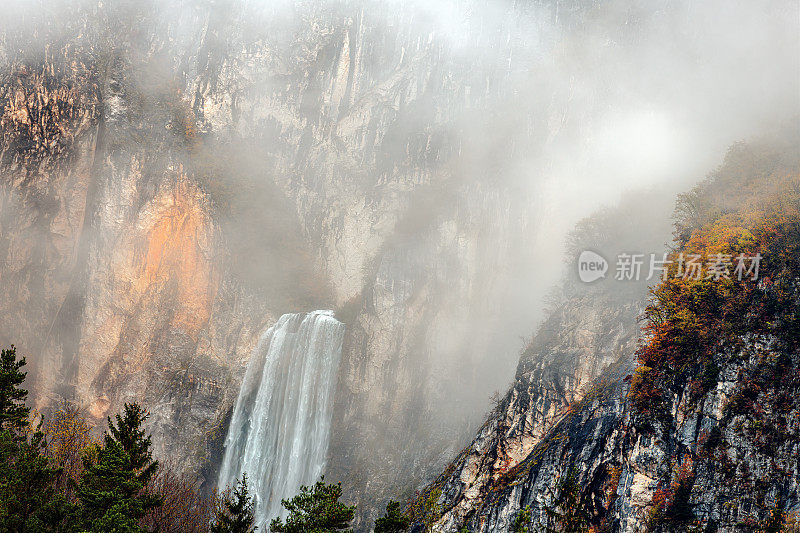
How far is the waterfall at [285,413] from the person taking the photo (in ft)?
119

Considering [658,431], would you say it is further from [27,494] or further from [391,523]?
[27,494]

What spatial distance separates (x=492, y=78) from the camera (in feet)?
145

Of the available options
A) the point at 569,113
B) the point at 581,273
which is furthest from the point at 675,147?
the point at 581,273

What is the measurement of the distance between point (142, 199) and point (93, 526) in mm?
32982

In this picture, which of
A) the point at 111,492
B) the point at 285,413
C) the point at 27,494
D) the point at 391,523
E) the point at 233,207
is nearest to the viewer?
the point at 391,523

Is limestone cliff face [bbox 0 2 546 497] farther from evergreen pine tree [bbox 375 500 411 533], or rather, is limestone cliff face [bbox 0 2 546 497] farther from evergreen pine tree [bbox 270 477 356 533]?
evergreen pine tree [bbox 270 477 356 533]

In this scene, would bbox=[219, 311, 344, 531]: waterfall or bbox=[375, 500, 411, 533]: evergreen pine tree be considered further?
bbox=[219, 311, 344, 531]: waterfall

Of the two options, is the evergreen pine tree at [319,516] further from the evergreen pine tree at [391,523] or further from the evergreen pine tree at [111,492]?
the evergreen pine tree at [111,492]

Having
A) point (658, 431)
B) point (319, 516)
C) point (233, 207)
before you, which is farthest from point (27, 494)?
point (233, 207)

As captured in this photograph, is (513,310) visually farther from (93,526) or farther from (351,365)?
(93,526)

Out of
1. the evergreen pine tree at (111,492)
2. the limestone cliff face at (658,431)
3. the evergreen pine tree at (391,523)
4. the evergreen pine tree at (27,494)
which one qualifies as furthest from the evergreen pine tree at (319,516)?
the evergreen pine tree at (27,494)

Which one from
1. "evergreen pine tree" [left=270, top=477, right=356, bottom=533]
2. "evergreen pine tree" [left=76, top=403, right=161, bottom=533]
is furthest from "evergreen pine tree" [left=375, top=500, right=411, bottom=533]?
"evergreen pine tree" [left=76, top=403, right=161, bottom=533]

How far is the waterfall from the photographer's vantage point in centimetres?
3619

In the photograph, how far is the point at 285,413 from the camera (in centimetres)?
3769
